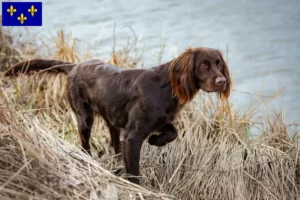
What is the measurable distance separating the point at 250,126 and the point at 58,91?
1935 mm

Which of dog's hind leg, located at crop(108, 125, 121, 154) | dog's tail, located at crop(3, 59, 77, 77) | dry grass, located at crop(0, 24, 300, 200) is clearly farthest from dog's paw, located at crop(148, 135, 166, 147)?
dog's tail, located at crop(3, 59, 77, 77)

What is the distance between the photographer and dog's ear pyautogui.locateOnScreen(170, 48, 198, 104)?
4043 millimetres

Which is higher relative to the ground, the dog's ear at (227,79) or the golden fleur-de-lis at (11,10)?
the golden fleur-de-lis at (11,10)

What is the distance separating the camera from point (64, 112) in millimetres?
5820

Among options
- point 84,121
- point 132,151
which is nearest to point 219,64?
point 132,151

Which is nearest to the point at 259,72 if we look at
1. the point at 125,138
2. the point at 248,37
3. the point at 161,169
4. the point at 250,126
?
the point at 248,37

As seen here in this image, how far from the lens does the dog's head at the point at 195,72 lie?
4027 mm

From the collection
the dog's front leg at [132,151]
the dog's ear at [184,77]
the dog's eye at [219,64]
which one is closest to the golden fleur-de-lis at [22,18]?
the dog's front leg at [132,151]

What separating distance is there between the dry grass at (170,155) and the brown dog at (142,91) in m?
0.30

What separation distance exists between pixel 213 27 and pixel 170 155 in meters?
5.21

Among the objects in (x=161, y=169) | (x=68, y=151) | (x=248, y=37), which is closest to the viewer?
(x=68, y=151)

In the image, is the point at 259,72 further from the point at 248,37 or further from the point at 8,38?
the point at 8,38

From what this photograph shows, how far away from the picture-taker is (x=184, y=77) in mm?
4059

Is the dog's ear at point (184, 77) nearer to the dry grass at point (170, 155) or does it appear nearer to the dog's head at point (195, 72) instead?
the dog's head at point (195, 72)
